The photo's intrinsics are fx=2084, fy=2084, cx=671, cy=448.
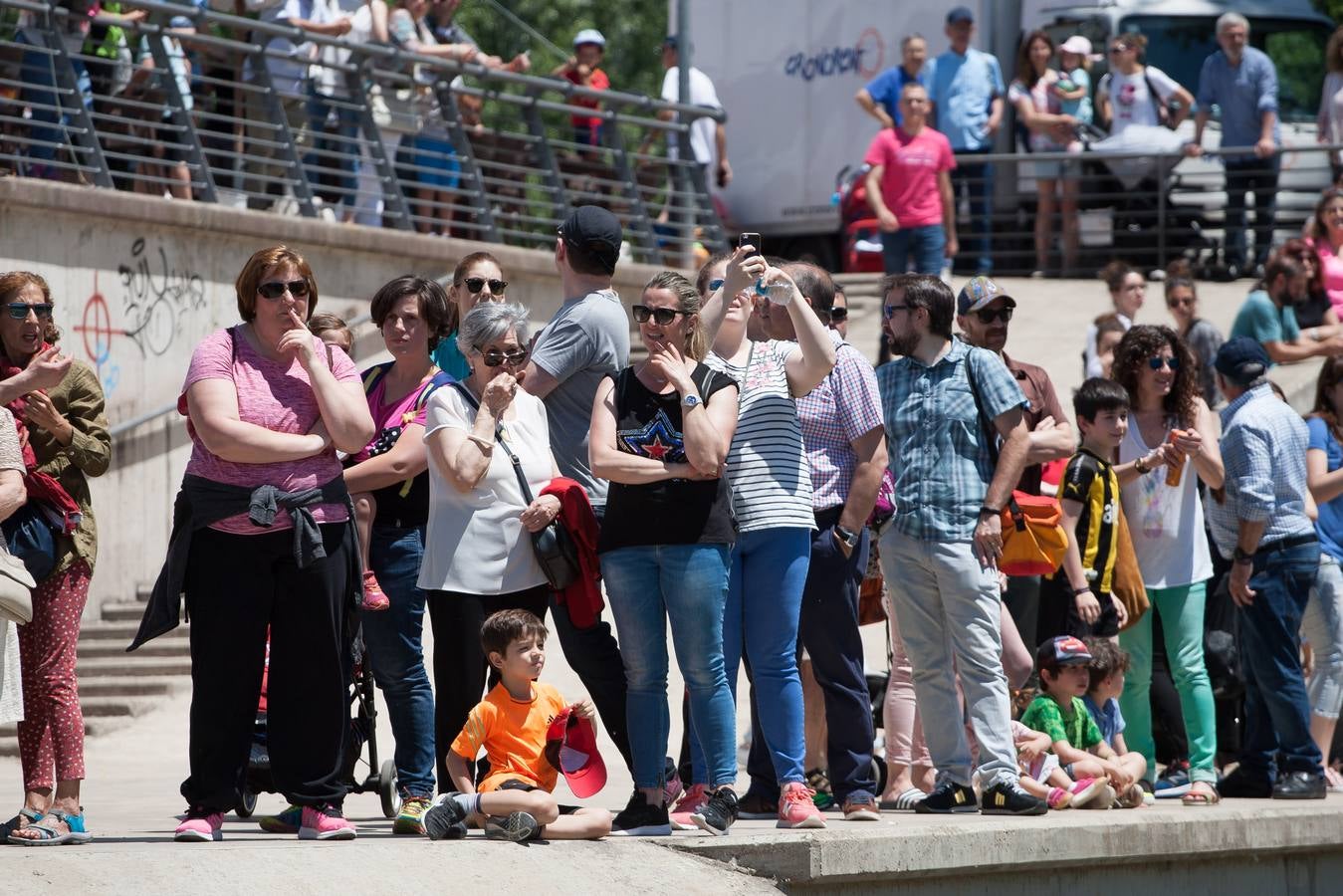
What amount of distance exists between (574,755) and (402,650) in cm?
89

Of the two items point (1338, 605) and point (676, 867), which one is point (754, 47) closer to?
point (1338, 605)

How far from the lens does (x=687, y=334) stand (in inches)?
268

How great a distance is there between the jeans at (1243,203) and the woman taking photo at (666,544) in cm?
1148

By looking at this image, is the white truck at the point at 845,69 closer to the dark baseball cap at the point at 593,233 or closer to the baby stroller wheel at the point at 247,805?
the dark baseball cap at the point at 593,233

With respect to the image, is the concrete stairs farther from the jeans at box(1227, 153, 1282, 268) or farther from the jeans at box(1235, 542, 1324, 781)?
the jeans at box(1227, 153, 1282, 268)

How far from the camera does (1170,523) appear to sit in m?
8.98

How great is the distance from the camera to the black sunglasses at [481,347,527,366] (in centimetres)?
689

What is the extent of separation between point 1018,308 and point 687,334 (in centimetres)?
1030

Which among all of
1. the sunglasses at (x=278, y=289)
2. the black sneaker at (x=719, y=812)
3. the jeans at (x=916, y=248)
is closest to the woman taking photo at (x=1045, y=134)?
the jeans at (x=916, y=248)

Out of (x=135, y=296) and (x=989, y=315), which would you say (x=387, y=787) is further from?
(x=135, y=296)

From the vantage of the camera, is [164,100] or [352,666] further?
[164,100]

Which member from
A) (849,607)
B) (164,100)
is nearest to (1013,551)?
(849,607)

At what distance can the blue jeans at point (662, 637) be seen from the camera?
664 centimetres

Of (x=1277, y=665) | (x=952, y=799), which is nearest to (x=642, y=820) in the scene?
(x=952, y=799)
